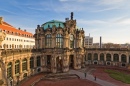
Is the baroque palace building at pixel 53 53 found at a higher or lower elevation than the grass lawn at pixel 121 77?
higher

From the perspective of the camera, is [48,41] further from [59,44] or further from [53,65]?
[53,65]

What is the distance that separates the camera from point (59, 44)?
4822 centimetres

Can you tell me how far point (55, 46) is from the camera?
4725cm

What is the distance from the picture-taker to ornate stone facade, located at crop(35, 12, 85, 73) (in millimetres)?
46972

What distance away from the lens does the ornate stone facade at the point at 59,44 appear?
4697 cm

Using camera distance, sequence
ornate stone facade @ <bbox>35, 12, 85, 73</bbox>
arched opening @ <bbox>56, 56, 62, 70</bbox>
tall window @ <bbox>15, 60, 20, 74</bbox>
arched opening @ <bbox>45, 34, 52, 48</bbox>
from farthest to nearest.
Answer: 1. arched opening @ <bbox>56, 56, 62, 70</bbox>
2. arched opening @ <bbox>45, 34, 52, 48</bbox>
3. ornate stone facade @ <bbox>35, 12, 85, 73</bbox>
4. tall window @ <bbox>15, 60, 20, 74</bbox>

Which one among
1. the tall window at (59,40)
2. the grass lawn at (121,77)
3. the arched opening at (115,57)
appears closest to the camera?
the grass lawn at (121,77)

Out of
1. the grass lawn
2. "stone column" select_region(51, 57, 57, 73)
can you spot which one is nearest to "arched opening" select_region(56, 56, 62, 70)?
"stone column" select_region(51, 57, 57, 73)

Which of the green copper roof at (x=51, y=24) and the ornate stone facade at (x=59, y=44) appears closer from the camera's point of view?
the ornate stone facade at (x=59, y=44)

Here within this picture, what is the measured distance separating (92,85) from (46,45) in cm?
2233

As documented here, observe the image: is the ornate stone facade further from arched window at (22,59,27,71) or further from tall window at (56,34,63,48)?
arched window at (22,59,27,71)

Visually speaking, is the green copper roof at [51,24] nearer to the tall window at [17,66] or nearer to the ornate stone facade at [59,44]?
the ornate stone facade at [59,44]

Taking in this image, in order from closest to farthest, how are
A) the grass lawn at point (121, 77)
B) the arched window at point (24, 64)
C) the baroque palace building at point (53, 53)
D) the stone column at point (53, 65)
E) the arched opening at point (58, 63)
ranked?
the baroque palace building at point (53, 53) → the arched window at point (24, 64) → the grass lawn at point (121, 77) → the stone column at point (53, 65) → the arched opening at point (58, 63)

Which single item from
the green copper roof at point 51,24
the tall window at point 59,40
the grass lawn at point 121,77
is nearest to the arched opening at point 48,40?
the tall window at point 59,40
